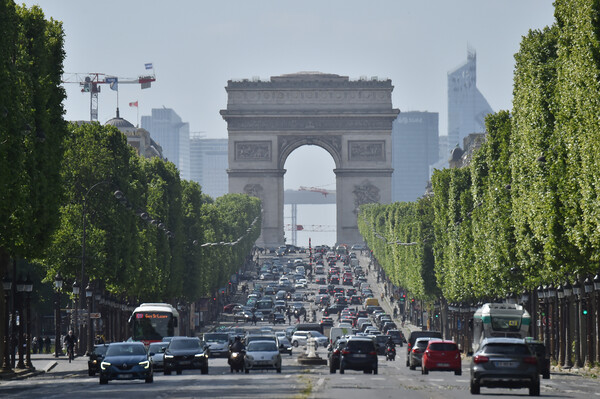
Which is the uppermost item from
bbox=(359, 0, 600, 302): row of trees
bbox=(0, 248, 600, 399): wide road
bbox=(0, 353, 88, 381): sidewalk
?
bbox=(359, 0, 600, 302): row of trees

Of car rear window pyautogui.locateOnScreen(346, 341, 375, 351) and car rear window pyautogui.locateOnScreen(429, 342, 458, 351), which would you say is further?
car rear window pyautogui.locateOnScreen(346, 341, 375, 351)

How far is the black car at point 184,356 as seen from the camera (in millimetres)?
61469

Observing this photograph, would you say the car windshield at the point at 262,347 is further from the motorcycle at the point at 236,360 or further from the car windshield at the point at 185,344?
the car windshield at the point at 185,344

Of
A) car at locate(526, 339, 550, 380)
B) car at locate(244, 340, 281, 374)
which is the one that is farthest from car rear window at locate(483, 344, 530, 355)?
car at locate(244, 340, 281, 374)

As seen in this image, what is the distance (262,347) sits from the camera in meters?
63.2

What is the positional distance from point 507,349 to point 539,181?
1967 centimetres

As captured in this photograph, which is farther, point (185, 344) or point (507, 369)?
point (185, 344)

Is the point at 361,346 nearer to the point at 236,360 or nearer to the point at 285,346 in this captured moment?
the point at 236,360

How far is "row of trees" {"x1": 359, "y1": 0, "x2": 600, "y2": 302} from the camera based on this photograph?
170ft

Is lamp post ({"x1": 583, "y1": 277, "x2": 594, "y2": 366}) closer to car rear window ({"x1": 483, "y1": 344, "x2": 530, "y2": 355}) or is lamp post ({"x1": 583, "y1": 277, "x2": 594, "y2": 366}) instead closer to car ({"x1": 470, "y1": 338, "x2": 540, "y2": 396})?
car rear window ({"x1": 483, "y1": 344, "x2": 530, "y2": 355})

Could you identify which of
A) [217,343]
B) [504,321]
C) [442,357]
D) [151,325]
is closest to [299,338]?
[217,343]

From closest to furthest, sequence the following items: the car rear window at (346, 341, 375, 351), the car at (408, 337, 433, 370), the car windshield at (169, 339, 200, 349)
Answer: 1. the car rear window at (346, 341, 375, 351)
2. the car windshield at (169, 339, 200, 349)
3. the car at (408, 337, 433, 370)

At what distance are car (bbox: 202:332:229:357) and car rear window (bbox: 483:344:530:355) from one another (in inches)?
1891

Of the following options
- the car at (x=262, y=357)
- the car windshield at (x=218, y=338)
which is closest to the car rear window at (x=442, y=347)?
the car at (x=262, y=357)
